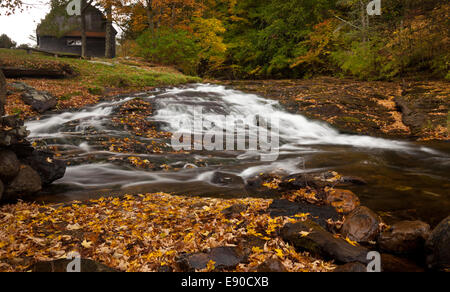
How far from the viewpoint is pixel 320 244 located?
3.56 meters

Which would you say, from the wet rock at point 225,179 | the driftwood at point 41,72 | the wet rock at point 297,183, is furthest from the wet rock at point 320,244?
the driftwood at point 41,72

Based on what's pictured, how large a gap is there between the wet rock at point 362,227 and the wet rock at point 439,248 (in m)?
0.68

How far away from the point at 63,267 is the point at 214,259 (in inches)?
64.4

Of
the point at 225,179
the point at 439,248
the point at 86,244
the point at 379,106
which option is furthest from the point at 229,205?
the point at 379,106

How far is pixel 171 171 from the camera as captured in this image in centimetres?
761

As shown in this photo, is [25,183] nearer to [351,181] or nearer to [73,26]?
[351,181]

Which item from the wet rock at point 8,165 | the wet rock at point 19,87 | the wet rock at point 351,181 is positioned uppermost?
the wet rock at point 19,87

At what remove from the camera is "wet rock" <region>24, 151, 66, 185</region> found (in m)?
5.94

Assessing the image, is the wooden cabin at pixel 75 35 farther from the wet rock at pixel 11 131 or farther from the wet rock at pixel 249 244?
the wet rock at pixel 249 244

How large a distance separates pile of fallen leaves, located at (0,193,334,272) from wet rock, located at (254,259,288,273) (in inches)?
5.5

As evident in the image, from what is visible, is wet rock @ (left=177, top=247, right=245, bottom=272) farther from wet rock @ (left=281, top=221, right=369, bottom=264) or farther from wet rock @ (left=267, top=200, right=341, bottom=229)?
wet rock @ (left=267, top=200, right=341, bottom=229)

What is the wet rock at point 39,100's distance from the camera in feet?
39.3
